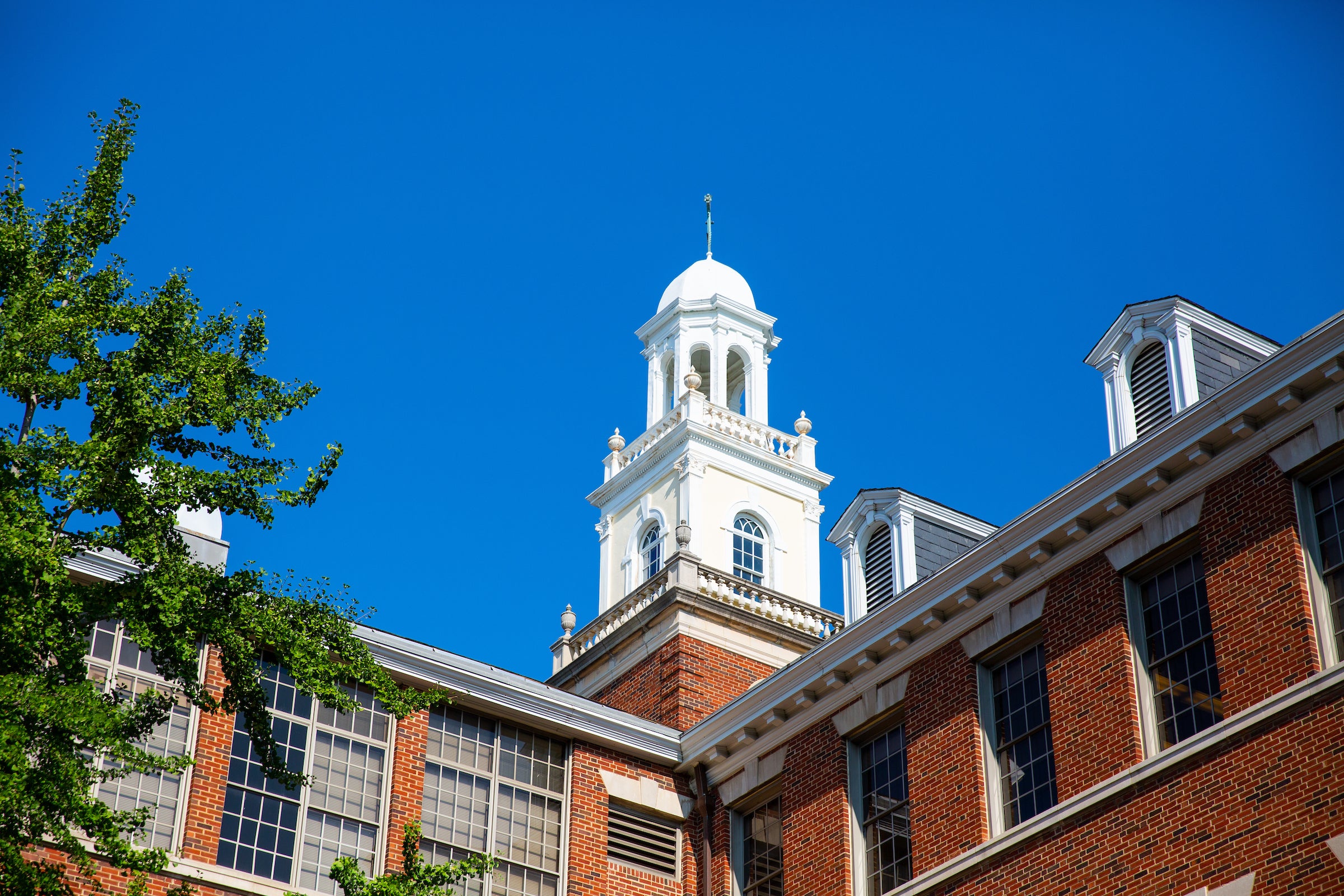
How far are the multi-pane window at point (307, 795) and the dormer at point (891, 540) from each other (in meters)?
7.80

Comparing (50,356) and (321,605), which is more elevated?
(50,356)

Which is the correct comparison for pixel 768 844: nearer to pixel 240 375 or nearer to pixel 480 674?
pixel 480 674

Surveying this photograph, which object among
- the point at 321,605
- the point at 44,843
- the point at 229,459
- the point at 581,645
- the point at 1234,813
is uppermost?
the point at 581,645

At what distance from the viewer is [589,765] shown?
2791cm

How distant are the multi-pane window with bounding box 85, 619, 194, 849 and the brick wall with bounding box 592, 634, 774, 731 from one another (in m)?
11.4

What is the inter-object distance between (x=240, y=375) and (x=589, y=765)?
37.4 feet

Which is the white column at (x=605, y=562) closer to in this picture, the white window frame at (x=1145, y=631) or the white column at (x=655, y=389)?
the white column at (x=655, y=389)

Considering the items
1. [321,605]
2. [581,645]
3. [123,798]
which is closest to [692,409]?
[581,645]

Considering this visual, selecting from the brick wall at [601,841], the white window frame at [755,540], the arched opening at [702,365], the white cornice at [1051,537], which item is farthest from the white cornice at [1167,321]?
the arched opening at [702,365]

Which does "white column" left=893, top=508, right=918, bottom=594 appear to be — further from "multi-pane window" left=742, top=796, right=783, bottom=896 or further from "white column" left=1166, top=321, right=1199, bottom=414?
"white column" left=1166, top=321, right=1199, bottom=414

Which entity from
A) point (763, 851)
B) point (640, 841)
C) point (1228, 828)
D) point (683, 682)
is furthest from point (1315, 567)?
point (683, 682)

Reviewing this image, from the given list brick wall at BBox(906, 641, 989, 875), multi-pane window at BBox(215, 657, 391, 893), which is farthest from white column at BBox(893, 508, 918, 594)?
multi-pane window at BBox(215, 657, 391, 893)

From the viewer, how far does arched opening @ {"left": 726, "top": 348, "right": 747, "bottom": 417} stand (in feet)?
150

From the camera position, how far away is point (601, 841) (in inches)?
1075
